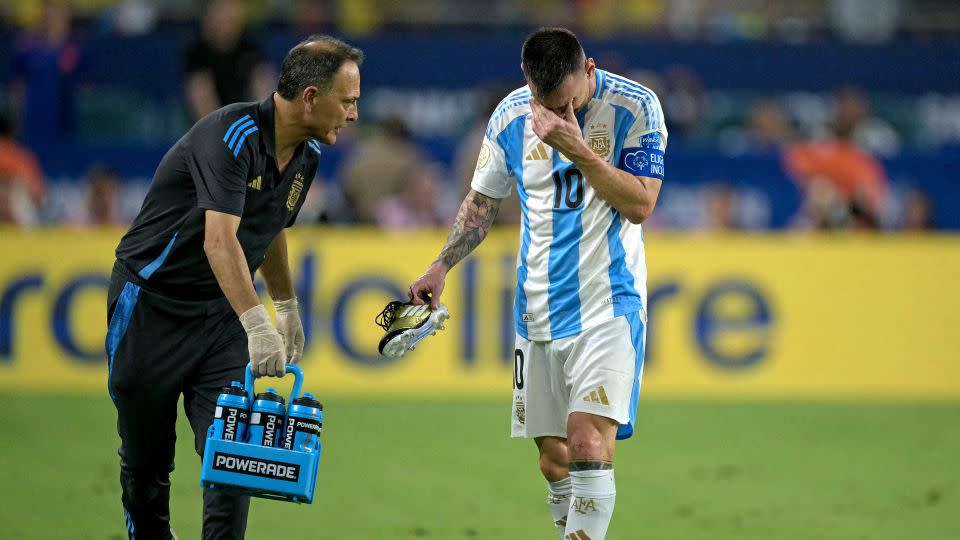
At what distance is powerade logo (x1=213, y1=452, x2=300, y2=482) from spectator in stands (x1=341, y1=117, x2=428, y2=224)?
8.65 meters

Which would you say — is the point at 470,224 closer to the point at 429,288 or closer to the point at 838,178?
the point at 429,288

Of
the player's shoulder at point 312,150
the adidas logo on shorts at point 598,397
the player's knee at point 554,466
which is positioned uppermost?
the player's shoulder at point 312,150

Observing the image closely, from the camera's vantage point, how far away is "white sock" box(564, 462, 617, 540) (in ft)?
18.1

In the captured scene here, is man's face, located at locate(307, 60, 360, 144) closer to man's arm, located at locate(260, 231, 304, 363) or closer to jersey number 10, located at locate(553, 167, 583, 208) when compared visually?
man's arm, located at locate(260, 231, 304, 363)

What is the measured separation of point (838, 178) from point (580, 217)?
9272 mm

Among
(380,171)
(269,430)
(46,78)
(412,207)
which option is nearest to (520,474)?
(269,430)

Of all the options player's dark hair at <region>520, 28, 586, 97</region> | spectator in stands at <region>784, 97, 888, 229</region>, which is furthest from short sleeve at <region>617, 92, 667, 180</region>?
spectator in stands at <region>784, 97, 888, 229</region>

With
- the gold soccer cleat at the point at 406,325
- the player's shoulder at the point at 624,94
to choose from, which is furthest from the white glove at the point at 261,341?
the player's shoulder at the point at 624,94

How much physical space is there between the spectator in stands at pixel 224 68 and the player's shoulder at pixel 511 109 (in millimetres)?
7991

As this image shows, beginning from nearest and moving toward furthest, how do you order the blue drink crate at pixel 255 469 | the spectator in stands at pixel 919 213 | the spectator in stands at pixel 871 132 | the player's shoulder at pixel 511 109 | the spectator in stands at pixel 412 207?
1. the blue drink crate at pixel 255 469
2. the player's shoulder at pixel 511 109
3. the spectator in stands at pixel 412 207
4. the spectator in stands at pixel 919 213
5. the spectator in stands at pixel 871 132

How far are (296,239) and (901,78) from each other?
30.9 feet

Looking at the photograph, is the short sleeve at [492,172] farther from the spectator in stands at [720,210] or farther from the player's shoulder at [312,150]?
the spectator in stands at [720,210]

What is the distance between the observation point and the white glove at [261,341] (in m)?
5.16

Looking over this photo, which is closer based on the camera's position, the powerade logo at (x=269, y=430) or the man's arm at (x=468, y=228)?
the powerade logo at (x=269, y=430)
